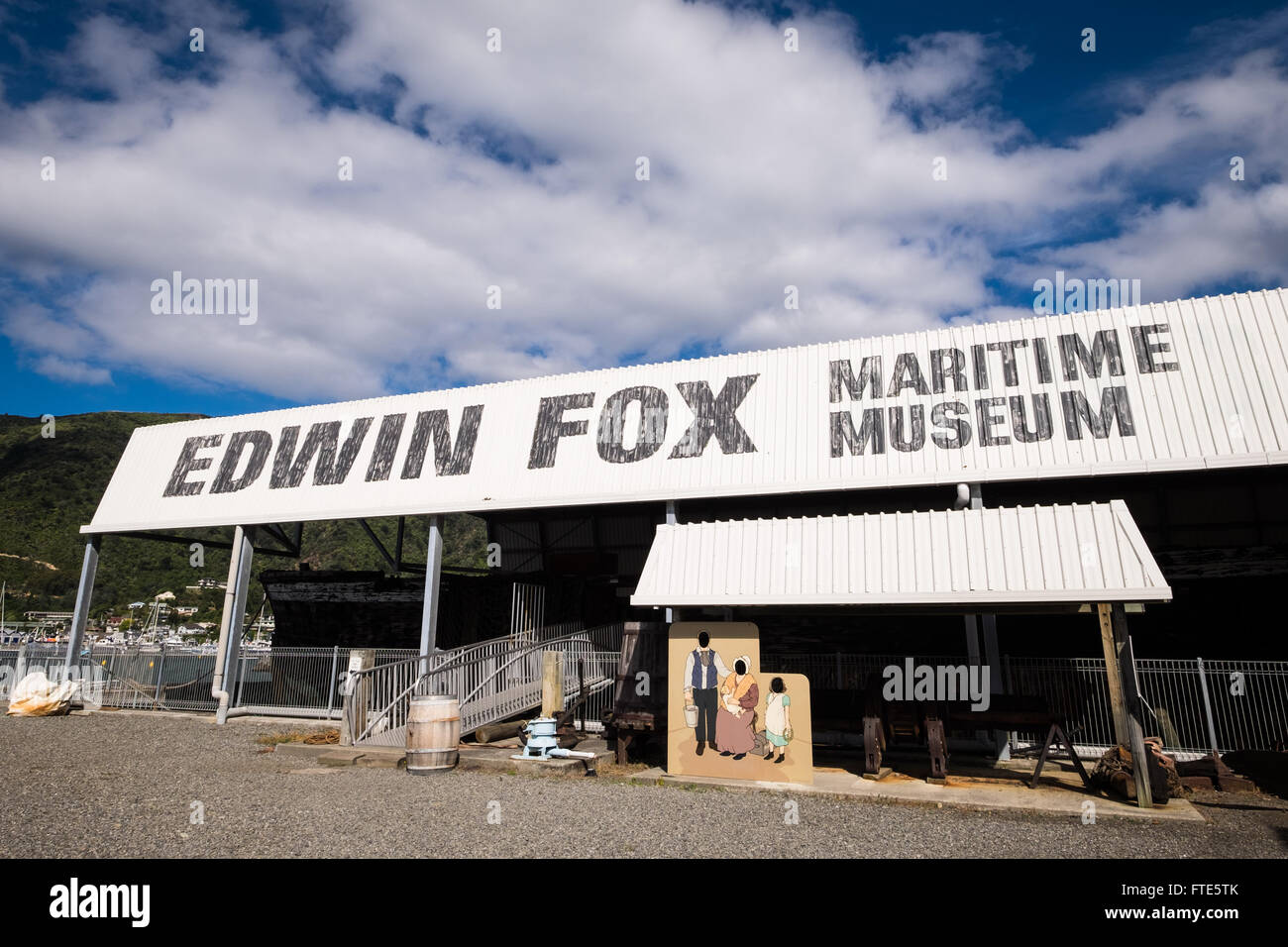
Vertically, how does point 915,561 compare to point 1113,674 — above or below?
above

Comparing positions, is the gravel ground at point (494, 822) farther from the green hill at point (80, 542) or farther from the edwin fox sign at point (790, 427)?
the green hill at point (80, 542)

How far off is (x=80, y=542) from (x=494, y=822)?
91.9 m

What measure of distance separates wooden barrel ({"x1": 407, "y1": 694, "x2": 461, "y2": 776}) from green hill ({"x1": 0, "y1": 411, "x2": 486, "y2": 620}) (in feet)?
187

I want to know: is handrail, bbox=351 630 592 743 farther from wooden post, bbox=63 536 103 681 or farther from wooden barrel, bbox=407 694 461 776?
wooden post, bbox=63 536 103 681

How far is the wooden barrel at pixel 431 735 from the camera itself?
12148 mm

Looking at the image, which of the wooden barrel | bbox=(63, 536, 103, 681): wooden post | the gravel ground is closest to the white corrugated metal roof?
the gravel ground

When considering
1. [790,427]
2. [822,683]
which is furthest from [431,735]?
[790,427]

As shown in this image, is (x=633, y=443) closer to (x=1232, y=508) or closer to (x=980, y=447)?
(x=980, y=447)

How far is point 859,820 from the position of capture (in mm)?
8961

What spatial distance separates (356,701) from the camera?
14.1 metres

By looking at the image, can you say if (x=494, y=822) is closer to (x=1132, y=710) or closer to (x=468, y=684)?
(x=468, y=684)

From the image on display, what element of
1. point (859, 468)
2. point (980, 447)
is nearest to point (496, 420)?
point (859, 468)

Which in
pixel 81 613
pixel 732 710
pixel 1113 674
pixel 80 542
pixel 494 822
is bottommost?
pixel 494 822

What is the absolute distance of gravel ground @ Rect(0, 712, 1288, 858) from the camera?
750 cm
